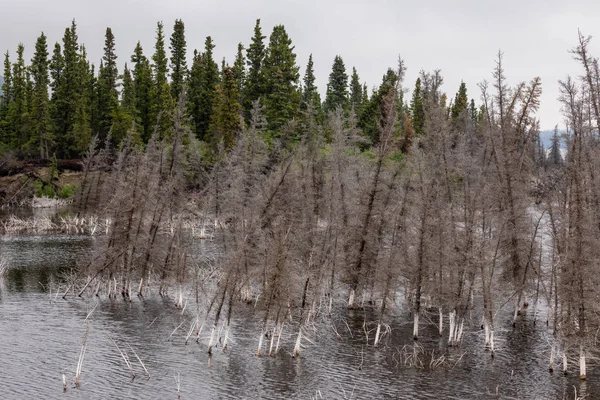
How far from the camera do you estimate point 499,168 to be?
45656 millimetres

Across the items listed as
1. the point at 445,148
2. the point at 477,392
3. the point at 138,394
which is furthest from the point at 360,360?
the point at 445,148

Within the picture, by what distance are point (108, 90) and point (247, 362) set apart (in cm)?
9136

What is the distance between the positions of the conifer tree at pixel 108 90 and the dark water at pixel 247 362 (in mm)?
71175

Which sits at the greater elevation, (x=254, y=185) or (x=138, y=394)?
(x=254, y=185)

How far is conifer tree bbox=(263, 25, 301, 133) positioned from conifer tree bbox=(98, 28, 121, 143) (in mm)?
27554

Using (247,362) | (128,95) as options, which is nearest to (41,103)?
(128,95)

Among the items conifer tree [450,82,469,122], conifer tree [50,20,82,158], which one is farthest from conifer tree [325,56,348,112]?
conifer tree [50,20,82,158]

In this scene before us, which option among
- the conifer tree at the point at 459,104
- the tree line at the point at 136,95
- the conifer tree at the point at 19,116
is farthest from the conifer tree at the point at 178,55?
the conifer tree at the point at 459,104

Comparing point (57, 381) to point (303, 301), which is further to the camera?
point (303, 301)

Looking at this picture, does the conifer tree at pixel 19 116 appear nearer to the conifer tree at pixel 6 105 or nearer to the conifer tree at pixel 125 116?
the conifer tree at pixel 6 105

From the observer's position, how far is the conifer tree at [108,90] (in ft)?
357

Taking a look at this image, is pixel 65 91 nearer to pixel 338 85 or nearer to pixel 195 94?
pixel 195 94

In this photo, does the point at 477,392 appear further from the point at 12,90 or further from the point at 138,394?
the point at 12,90

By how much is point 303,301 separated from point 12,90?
11600 centimetres
